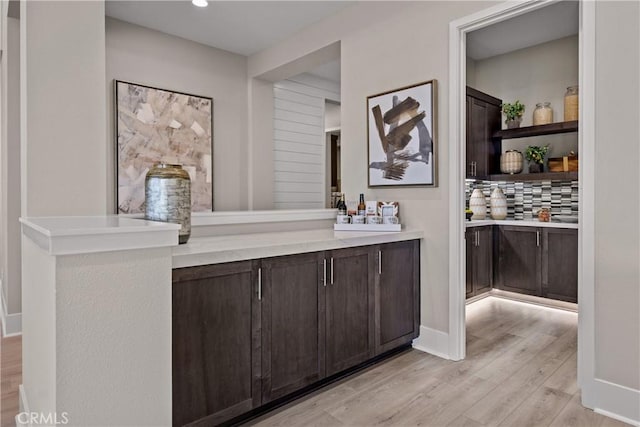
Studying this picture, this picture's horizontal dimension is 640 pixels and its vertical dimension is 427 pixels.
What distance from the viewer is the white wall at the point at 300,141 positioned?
4914 mm

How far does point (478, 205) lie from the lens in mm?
4723

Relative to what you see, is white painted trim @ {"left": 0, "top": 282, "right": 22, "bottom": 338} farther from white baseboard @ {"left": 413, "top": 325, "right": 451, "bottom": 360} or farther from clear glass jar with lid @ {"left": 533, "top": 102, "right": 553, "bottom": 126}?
clear glass jar with lid @ {"left": 533, "top": 102, "right": 553, "bottom": 126}

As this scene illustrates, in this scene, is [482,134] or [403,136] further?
[482,134]

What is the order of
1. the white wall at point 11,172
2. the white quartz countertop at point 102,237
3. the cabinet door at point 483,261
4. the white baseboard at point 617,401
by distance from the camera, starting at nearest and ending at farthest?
the white quartz countertop at point 102,237
the white baseboard at point 617,401
the white wall at point 11,172
the cabinet door at point 483,261

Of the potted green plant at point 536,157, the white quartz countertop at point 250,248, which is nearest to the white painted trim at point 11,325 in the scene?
the white quartz countertop at point 250,248

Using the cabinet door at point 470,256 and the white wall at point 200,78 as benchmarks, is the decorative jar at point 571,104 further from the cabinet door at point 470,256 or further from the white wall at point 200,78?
the white wall at point 200,78

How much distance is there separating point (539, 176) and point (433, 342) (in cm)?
242

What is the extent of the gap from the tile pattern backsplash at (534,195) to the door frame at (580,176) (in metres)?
2.17

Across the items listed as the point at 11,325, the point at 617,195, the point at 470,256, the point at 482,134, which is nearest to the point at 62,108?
the point at 11,325

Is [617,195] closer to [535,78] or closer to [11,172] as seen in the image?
[535,78]

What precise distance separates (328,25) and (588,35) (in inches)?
85.1

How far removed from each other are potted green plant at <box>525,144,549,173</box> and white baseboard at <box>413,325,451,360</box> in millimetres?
2552

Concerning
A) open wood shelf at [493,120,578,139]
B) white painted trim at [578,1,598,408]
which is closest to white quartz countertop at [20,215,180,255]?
white painted trim at [578,1,598,408]

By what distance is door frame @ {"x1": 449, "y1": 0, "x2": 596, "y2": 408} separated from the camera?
83.0 inches
